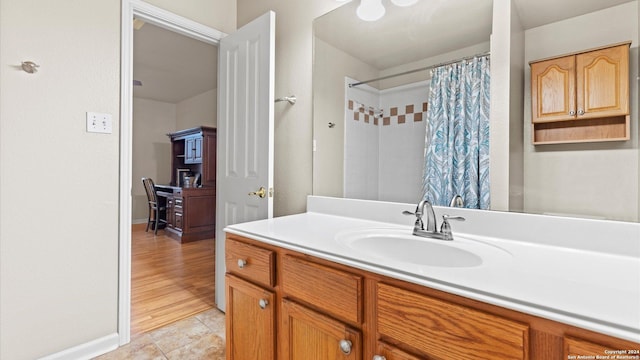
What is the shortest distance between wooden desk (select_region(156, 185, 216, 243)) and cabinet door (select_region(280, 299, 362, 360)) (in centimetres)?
392

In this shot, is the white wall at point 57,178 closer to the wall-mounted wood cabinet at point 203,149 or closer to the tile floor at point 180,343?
the tile floor at point 180,343

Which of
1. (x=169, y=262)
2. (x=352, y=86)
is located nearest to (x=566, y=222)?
(x=352, y=86)

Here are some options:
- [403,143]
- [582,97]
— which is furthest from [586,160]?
[403,143]

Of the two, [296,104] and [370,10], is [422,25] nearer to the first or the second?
[370,10]

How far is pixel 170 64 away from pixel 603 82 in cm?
471

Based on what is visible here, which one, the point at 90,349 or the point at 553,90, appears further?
the point at 90,349

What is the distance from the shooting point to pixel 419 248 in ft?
3.65

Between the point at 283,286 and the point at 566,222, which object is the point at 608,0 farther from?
the point at 283,286

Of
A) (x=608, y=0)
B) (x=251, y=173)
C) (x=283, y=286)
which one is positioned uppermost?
(x=608, y=0)

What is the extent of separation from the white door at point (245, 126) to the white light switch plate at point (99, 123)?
2.26 ft

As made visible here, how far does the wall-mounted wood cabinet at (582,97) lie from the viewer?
3.02 feet

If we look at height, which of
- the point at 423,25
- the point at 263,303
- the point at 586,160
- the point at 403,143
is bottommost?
the point at 263,303

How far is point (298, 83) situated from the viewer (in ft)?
6.34

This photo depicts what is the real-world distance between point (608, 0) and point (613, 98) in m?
0.32
